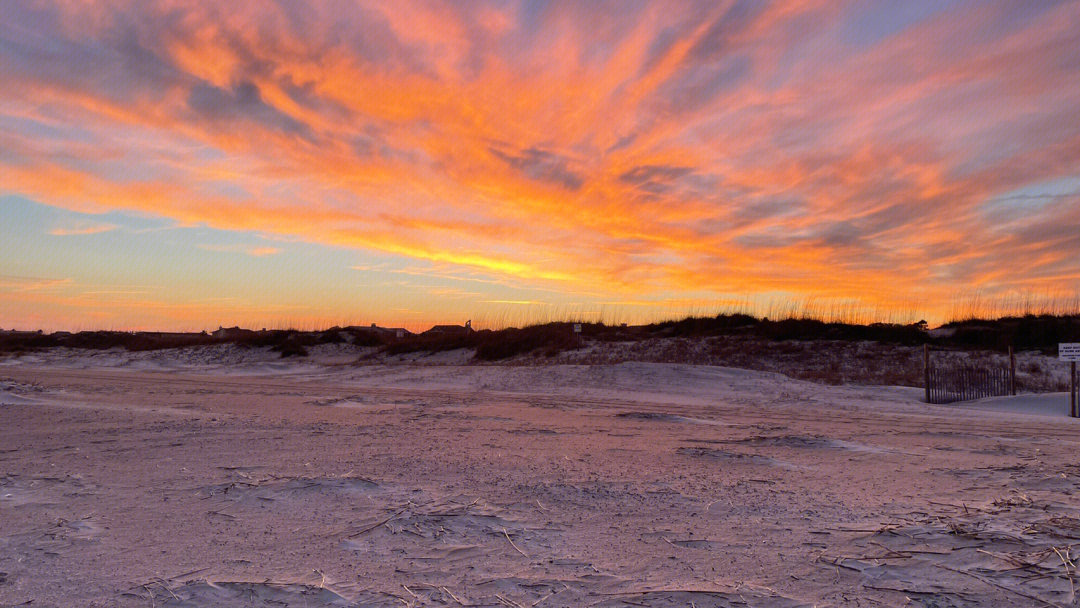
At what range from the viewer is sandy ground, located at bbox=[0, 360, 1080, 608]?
4.04 meters

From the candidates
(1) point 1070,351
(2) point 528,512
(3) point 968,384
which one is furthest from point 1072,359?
(2) point 528,512

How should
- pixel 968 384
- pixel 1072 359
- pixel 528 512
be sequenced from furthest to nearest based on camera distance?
pixel 968 384 < pixel 1072 359 < pixel 528 512

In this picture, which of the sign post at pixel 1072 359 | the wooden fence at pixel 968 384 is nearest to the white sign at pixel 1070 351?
the sign post at pixel 1072 359

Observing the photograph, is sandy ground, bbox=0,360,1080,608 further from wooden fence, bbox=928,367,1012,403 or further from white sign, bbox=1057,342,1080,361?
wooden fence, bbox=928,367,1012,403

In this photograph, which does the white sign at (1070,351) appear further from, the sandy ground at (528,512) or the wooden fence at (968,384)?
the sandy ground at (528,512)

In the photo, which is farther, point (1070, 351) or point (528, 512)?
point (1070, 351)

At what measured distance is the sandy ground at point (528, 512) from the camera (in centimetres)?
404

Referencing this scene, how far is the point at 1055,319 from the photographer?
30.0 m

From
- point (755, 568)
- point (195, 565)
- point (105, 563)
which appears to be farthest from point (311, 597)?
point (755, 568)

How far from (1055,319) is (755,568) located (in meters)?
33.5

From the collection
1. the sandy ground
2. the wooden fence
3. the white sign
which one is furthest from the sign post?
the sandy ground

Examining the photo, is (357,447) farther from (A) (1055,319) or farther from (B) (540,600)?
(A) (1055,319)

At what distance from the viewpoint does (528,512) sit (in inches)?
223

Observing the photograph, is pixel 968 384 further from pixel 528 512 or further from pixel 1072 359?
pixel 528 512
